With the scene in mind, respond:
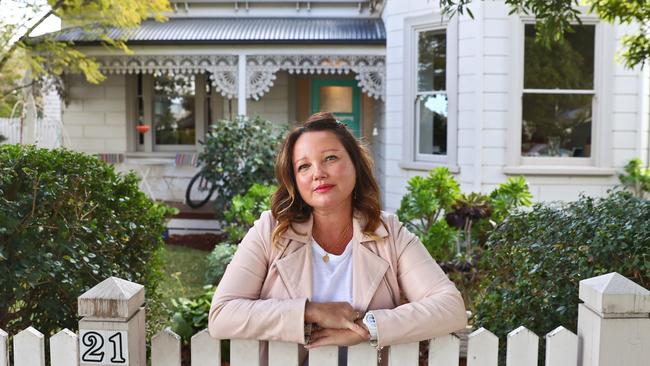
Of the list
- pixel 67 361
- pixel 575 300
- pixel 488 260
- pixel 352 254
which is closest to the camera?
pixel 67 361

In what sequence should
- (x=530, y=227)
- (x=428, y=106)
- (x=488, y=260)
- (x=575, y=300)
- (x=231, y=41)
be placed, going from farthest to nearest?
1. (x=231, y=41)
2. (x=428, y=106)
3. (x=488, y=260)
4. (x=530, y=227)
5. (x=575, y=300)

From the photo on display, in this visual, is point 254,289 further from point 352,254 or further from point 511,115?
point 511,115

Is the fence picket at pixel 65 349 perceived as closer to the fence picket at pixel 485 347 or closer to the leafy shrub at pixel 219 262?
the fence picket at pixel 485 347

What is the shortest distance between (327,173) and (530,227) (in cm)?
176

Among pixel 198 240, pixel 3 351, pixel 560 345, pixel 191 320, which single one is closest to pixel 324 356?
pixel 560 345

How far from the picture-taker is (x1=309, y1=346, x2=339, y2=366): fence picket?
6.72ft

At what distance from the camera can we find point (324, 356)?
2055mm

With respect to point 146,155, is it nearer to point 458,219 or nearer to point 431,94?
point 431,94

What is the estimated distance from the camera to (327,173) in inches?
88.9

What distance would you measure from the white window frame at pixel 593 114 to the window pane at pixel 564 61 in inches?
3.7

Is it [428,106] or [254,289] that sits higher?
[428,106]

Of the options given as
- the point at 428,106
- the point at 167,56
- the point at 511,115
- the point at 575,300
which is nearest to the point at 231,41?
the point at 167,56

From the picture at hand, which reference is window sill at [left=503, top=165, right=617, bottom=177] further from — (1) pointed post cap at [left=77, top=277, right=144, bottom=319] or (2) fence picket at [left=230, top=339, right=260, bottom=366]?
(1) pointed post cap at [left=77, top=277, right=144, bottom=319]

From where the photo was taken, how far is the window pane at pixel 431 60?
30.2ft
